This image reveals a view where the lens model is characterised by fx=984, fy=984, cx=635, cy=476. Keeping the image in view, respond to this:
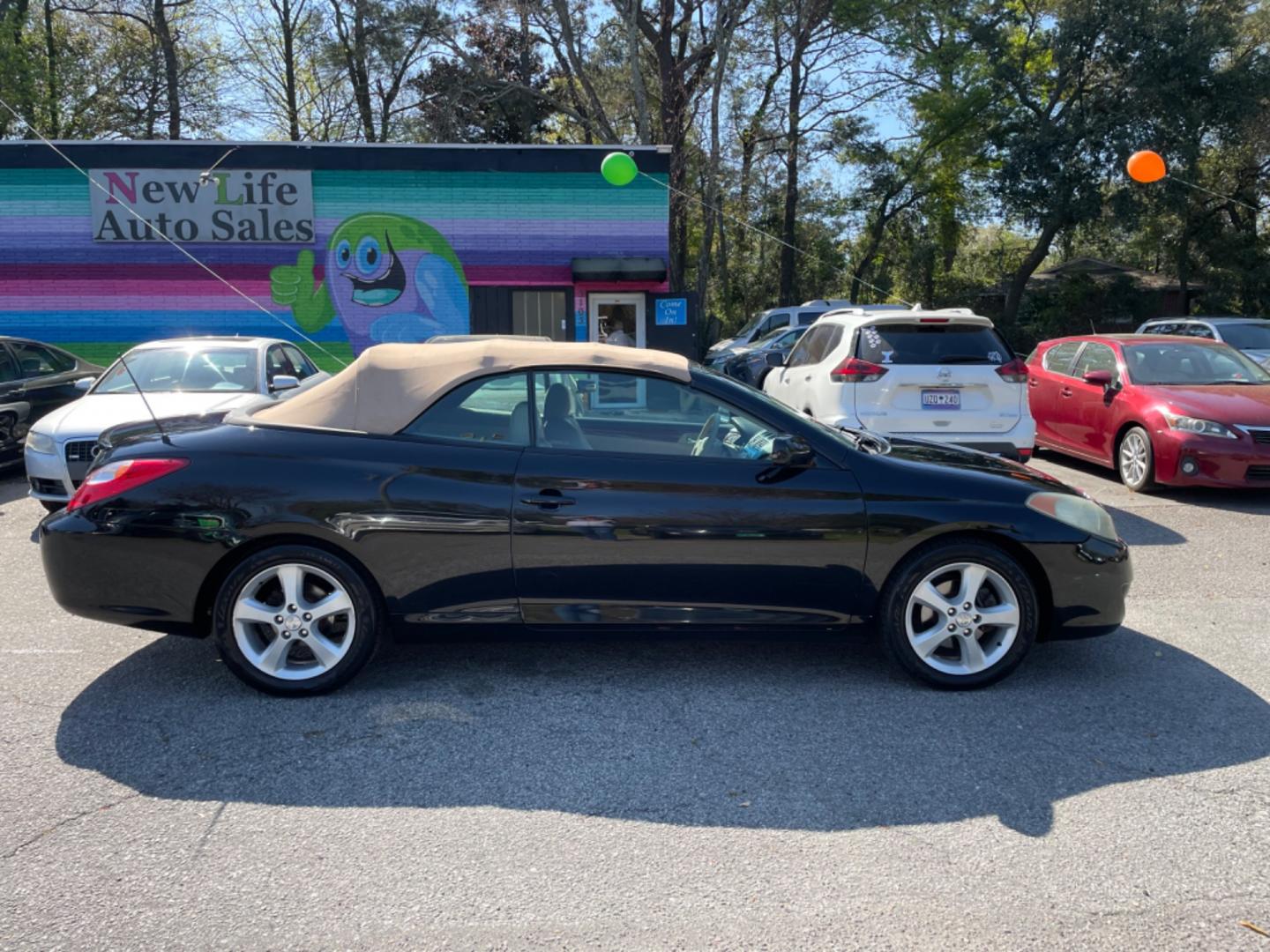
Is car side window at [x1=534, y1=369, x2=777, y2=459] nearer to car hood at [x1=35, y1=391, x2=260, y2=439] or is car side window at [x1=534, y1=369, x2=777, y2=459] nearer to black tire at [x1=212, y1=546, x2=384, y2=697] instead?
black tire at [x1=212, y1=546, x2=384, y2=697]

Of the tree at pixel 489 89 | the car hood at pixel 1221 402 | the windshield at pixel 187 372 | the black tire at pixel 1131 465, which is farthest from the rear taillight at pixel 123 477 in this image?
the tree at pixel 489 89

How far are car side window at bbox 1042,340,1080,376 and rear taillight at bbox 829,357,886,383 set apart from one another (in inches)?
155

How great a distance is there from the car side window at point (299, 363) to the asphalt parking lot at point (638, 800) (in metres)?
5.07

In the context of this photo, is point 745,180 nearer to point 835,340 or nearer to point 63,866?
point 835,340

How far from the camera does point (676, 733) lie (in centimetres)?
392

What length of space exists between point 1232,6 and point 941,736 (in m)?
28.2

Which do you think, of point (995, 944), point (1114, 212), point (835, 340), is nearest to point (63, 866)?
point (995, 944)

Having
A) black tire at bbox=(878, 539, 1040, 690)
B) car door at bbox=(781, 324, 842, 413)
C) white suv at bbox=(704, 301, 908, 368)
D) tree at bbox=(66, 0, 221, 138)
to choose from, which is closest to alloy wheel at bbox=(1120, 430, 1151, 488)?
car door at bbox=(781, 324, 842, 413)

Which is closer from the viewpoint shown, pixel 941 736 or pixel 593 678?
pixel 941 736

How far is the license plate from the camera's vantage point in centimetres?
786

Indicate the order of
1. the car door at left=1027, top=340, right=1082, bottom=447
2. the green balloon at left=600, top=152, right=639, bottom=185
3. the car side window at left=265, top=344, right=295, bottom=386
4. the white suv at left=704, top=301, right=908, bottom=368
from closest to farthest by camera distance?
the car side window at left=265, top=344, right=295, bottom=386
the car door at left=1027, top=340, right=1082, bottom=447
the green balloon at left=600, top=152, right=639, bottom=185
the white suv at left=704, top=301, right=908, bottom=368

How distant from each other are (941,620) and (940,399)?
3.89m

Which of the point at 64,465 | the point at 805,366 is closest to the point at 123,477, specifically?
the point at 64,465

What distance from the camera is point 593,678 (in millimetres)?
4520
